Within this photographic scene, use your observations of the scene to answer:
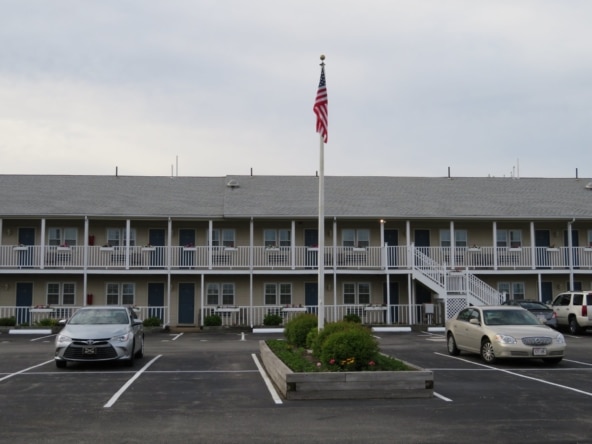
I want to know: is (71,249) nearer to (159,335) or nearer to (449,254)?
(159,335)

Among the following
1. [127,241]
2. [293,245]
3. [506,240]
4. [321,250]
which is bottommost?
[321,250]

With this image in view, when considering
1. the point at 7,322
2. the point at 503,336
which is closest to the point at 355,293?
the point at 7,322

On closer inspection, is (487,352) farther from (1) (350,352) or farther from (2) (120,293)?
(2) (120,293)

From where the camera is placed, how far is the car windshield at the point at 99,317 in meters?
16.8

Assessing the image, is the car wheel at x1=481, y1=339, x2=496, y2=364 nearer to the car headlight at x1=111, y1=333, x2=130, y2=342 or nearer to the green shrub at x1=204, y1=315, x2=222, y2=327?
the car headlight at x1=111, y1=333, x2=130, y2=342

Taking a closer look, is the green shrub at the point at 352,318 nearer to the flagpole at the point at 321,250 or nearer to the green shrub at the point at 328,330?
the flagpole at the point at 321,250

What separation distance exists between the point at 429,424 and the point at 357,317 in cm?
1983

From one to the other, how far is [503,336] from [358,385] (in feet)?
19.4

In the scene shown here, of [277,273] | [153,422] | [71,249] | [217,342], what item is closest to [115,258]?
[71,249]

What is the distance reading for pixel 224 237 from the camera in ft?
108

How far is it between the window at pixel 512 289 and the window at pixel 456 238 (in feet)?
8.75

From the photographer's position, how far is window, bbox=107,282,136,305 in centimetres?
3200

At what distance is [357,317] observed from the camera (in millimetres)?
29109

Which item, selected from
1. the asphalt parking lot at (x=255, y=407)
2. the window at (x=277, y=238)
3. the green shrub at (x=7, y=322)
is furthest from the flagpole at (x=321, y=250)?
the green shrub at (x=7, y=322)
